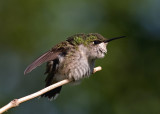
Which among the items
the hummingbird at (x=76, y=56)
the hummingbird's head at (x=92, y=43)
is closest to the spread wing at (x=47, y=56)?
the hummingbird at (x=76, y=56)

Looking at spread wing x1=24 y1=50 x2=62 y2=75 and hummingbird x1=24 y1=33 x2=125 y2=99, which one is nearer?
spread wing x1=24 y1=50 x2=62 y2=75

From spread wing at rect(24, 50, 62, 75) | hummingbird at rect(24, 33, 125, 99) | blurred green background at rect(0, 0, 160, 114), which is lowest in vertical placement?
blurred green background at rect(0, 0, 160, 114)

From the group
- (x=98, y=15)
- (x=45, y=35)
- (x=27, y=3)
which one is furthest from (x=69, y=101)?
(x=27, y=3)

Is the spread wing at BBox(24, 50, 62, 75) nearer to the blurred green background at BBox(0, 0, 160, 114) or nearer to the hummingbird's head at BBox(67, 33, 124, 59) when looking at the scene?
the hummingbird's head at BBox(67, 33, 124, 59)

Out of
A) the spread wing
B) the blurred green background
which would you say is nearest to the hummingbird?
the spread wing

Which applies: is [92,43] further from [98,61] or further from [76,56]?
[98,61]

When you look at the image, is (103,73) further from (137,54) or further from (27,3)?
(27,3)
